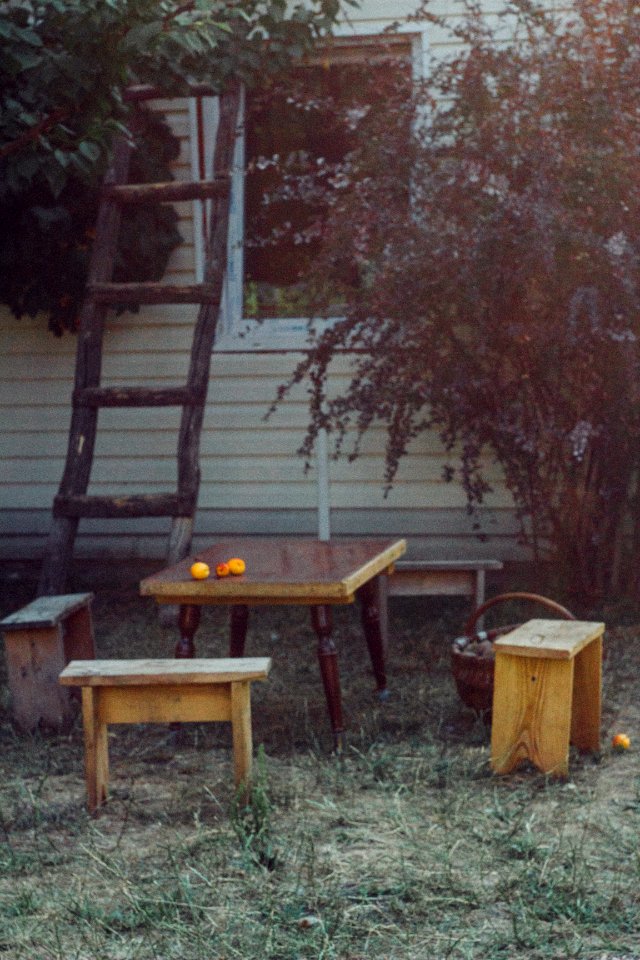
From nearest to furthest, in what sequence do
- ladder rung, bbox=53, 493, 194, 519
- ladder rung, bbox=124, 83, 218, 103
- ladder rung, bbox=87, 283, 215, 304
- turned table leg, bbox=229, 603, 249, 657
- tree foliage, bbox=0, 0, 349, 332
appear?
tree foliage, bbox=0, 0, 349, 332, turned table leg, bbox=229, 603, 249, 657, ladder rung, bbox=53, 493, 194, 519, ladder rung, bbox=87, 283, 215, 304, ladder rung, bbox=124, 83, 218, 103

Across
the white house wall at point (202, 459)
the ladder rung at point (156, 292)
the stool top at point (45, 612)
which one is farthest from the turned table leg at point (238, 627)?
the white house wall at point (202, 459)

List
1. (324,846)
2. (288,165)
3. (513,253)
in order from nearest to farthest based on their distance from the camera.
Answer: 1. (324,846)
2. (513,253)
3. (288,165)

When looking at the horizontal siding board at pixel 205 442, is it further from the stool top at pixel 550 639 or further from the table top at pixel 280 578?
the stool top at pixel 550 639

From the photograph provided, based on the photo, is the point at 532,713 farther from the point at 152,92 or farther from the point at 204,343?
the point at 152,92

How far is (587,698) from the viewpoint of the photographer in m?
3.97

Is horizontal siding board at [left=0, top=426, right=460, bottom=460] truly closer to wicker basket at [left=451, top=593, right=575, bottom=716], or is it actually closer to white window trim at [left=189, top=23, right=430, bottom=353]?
white window trim at [left=189, top=23, right=430, bottom=353]

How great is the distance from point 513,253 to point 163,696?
8.81ft

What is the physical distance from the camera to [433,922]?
8.64 feet

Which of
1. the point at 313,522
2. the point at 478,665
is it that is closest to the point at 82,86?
the point at 478,665

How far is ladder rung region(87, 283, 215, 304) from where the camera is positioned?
238 inches

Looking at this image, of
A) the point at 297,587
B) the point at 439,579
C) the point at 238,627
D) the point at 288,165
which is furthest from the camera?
the point at 288,165

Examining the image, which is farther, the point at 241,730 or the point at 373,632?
the point at 373,632

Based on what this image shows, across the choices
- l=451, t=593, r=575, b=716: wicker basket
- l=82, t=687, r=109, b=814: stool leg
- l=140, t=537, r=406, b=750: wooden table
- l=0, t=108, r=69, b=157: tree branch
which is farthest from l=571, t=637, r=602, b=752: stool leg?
l=0, t=108, r=69, b=157: tree branch

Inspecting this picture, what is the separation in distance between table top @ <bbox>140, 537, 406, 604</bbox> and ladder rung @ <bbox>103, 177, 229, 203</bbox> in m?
2.27
